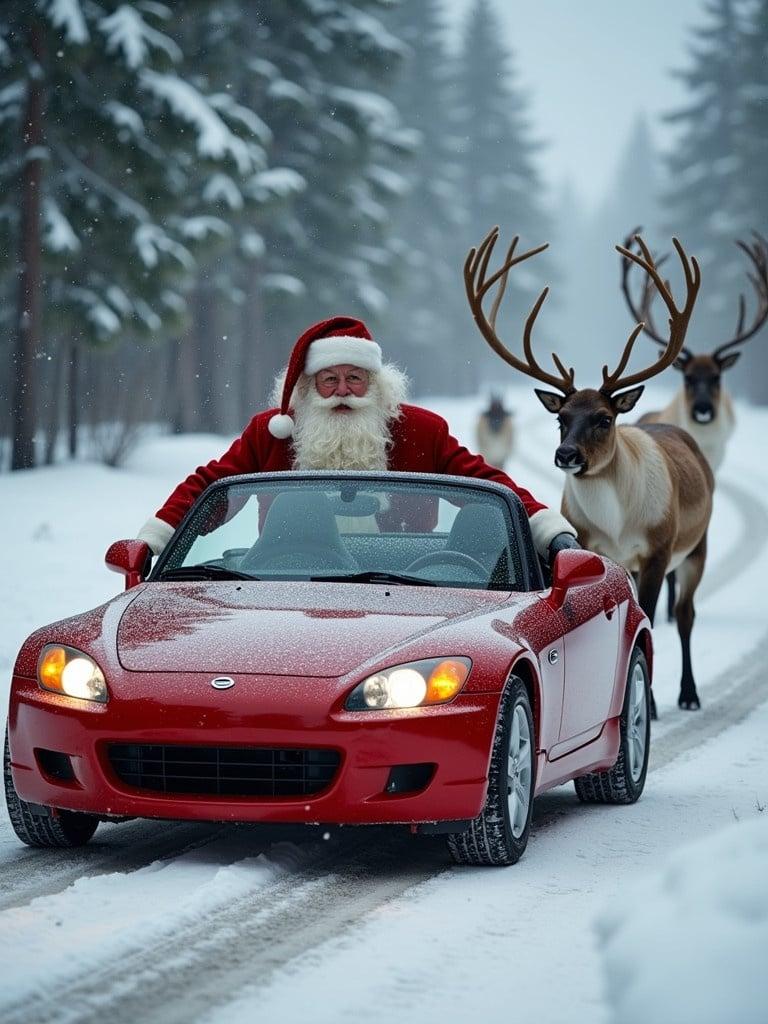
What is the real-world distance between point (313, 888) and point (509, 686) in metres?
0.99

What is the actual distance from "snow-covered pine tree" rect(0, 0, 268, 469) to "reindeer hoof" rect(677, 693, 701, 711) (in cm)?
1624

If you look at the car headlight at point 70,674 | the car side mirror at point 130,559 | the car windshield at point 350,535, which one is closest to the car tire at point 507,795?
the car windshield at point 350,535

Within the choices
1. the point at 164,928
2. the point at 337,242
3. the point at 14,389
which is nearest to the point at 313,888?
the point at 164,928

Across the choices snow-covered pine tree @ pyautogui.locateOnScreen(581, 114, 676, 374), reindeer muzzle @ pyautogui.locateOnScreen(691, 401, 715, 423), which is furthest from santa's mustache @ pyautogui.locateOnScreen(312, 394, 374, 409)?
snow-covered pine tree @ pyautogui.locateOnScreen(581, 114, 676, 374)

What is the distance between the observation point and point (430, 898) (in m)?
5.87

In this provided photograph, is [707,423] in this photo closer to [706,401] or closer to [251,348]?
[706,401]

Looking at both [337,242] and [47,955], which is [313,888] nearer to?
[47,955]

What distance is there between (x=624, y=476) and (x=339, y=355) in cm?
322

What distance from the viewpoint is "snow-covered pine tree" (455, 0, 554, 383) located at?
79.2m

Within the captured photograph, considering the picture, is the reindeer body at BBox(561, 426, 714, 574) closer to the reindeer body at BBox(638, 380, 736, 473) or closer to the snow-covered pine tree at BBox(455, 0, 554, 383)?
the reindeer body at BBox(638, 380, 736, 473)

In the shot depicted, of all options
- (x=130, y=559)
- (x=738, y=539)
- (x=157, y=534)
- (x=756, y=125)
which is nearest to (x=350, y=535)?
(x=130, y=559)

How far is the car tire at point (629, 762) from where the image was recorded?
8062mm

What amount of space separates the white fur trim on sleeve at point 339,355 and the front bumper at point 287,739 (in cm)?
360

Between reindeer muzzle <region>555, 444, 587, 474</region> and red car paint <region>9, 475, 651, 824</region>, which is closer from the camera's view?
red car paint <region>9, 475, 651, 824</region>
